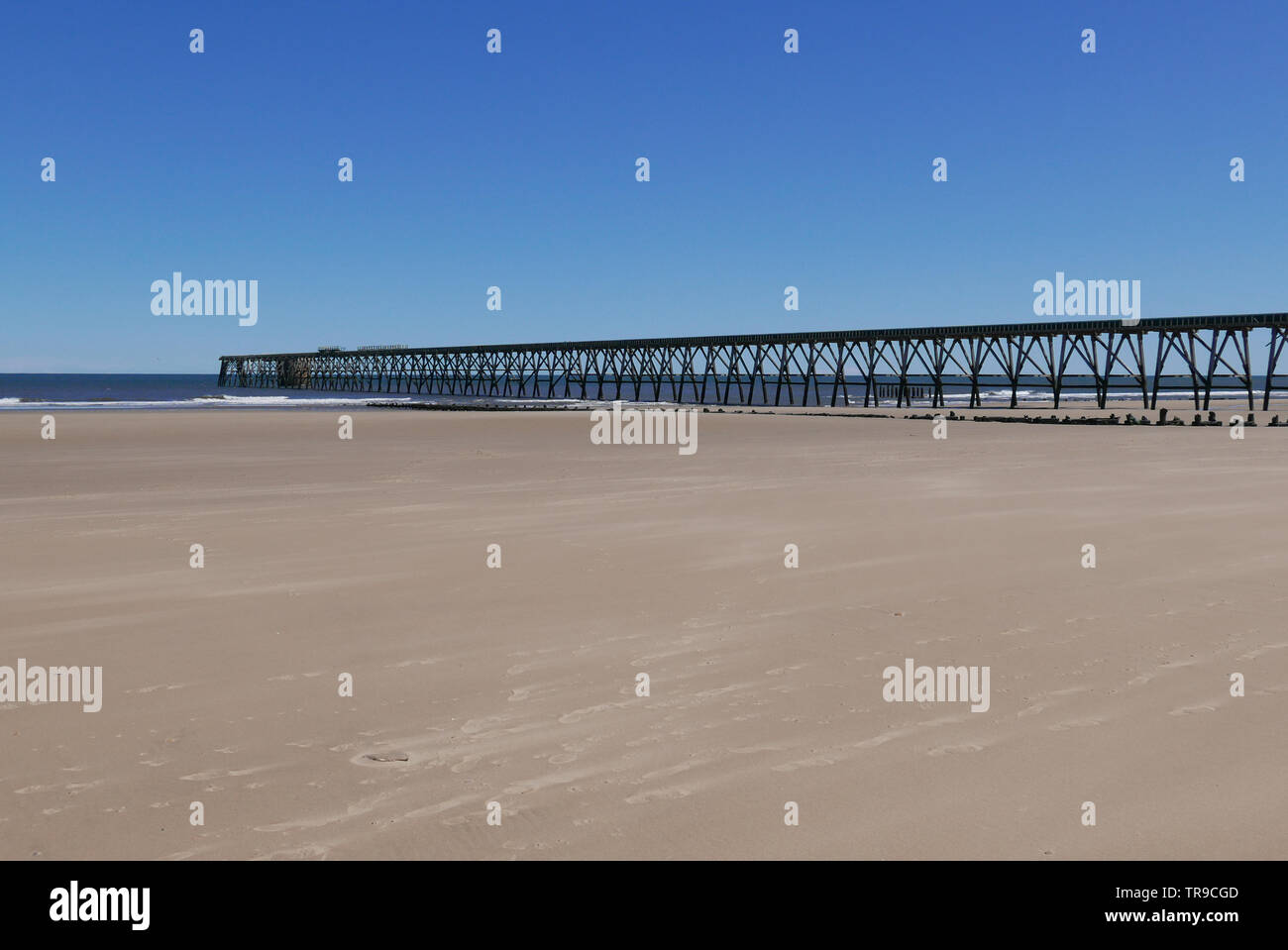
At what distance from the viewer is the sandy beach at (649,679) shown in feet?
10.5

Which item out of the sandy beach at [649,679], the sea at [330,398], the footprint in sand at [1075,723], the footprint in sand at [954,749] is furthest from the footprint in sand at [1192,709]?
the sea at [330,398]

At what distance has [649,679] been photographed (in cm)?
461

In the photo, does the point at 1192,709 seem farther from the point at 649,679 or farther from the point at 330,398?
the point at 330,398

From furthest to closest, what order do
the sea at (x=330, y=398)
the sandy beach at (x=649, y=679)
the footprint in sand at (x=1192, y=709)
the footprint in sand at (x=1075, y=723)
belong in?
the sea at (x=330, y=398) → the footprint in sand at (x=1192, y=709) → the footprint in sand at (x=1075, y=723) → the sandy beach at (x=649, y=679)

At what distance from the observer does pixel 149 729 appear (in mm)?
3959

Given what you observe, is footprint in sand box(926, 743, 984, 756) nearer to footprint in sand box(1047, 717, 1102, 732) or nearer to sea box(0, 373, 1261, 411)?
footprint in sand box(1047, 717, 1102, 732)

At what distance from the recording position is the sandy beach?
3.19m

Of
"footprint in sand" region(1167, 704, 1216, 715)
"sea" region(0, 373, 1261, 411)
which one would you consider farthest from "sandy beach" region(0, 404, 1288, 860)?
"sea" region(0, 373, 1261, 411)

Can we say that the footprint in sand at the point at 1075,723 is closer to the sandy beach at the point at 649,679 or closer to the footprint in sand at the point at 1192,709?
the sandy beach at the point at 649,679

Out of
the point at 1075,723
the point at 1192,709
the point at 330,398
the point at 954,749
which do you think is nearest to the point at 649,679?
the point at 954,749

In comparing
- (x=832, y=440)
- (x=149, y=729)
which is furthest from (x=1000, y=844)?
(x=832, y=440)

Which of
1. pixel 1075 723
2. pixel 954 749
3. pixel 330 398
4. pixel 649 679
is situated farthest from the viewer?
pixel 330 398

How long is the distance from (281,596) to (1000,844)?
452 cm

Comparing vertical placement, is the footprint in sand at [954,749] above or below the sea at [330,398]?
below
